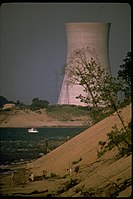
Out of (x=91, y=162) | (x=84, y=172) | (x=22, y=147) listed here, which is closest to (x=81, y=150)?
(x=91, y=162)

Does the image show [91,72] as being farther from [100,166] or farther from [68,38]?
[68,38]

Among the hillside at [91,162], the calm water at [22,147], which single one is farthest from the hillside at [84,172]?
the calm water at [22,147]

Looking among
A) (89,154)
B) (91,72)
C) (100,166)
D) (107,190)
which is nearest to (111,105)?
(91,72)

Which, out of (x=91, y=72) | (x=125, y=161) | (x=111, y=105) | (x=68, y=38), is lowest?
(x=125, y=161)

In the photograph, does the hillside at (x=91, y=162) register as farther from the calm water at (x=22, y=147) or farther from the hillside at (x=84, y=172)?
the calm water at (x=22, y=147)

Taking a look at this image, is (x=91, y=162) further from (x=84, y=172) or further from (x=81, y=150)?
(x=81, y=150)

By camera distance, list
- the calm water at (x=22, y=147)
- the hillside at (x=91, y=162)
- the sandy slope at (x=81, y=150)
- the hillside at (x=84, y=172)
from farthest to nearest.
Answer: the calm water at (x=22, y=147)
the sandy slope at (x=81, y=150)
the hillside at (x=91, y=162)
the hillside at (x=84, y=172)

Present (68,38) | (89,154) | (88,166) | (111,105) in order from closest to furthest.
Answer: (111,105) → (88,166) → (89,154) → (68,38)
